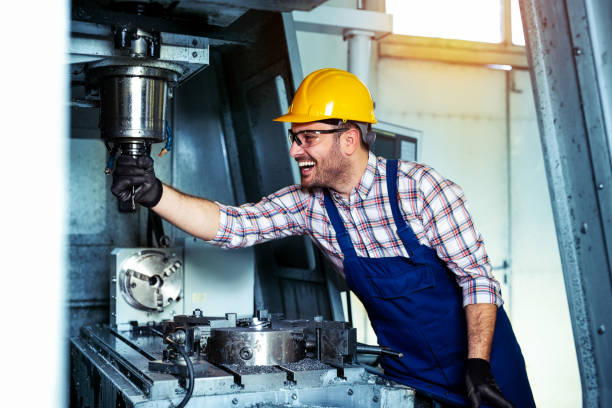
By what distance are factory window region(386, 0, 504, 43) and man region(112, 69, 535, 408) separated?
2.58m

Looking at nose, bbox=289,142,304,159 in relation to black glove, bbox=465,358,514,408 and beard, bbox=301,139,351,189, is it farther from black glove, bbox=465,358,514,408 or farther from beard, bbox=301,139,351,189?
black glove, bbox=465,358,514,408

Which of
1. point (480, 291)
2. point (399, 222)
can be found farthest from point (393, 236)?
point (480, 291)

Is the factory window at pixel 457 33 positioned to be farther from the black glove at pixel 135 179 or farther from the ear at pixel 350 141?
the black glove at pixel 135 179

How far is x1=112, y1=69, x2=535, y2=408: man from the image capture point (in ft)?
5.44

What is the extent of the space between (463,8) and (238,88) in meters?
2.37

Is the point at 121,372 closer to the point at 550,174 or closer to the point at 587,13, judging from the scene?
the point at 550,174

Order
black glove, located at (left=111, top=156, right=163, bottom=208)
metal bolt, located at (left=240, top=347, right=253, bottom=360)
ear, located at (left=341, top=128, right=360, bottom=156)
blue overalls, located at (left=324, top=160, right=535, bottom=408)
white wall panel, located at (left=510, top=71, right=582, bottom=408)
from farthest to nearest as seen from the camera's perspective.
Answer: white wall panel, located at (left=510, top=71, right=582, bottom=408)
ear, located at (left=341, top=128, right=360, bottom=156)
blue overalls, located at (left=324, top=160, right=535, bottom=408)
black glove, located at (left=111, top=156, right=163, bottom=208)
metal bolt, located at (left=240, top=347, right=253, bottom=360)

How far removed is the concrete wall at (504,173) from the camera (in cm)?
A: 421

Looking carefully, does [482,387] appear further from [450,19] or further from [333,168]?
[450,19]

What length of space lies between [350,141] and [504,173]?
2.89m

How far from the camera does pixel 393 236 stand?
174cm

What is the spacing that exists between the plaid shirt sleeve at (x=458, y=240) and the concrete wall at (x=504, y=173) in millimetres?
2511

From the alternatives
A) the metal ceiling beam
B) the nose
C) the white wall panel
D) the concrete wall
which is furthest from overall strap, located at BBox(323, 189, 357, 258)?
the white wall panel

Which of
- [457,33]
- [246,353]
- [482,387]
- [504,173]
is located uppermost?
[457,33]
